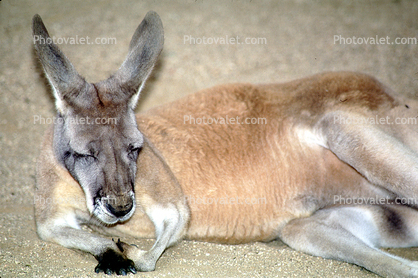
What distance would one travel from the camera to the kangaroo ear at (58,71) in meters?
3.04

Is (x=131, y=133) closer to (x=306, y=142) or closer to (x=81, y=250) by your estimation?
(x=81, y=250)

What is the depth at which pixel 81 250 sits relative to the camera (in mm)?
3195

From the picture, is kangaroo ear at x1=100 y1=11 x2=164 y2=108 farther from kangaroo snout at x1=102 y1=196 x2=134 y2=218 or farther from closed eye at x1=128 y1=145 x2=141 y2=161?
kangaroo snout at x1=102 y1=196 x2=134 y2=218

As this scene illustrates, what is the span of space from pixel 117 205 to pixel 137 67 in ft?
3.66

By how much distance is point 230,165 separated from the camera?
12.8 feet

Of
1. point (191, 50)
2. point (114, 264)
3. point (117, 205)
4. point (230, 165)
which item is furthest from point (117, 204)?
point (191, 50)

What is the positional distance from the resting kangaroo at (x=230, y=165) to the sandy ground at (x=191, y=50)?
0.45m

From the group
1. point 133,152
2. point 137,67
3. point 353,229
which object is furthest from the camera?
point 353,229

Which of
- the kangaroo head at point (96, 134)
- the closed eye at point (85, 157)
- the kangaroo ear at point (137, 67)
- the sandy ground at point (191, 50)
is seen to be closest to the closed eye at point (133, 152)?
the kangaroo head at point (96, 134)

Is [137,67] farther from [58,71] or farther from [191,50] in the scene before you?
[191,50]

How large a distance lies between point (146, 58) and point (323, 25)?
4643 mm

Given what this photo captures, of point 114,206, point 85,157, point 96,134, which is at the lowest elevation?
point 114,206

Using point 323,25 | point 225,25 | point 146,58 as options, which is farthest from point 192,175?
point 323,25

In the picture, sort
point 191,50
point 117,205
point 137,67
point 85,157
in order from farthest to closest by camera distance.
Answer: point 191,50 → point 137,67 → point 85,157 → point 117,205
